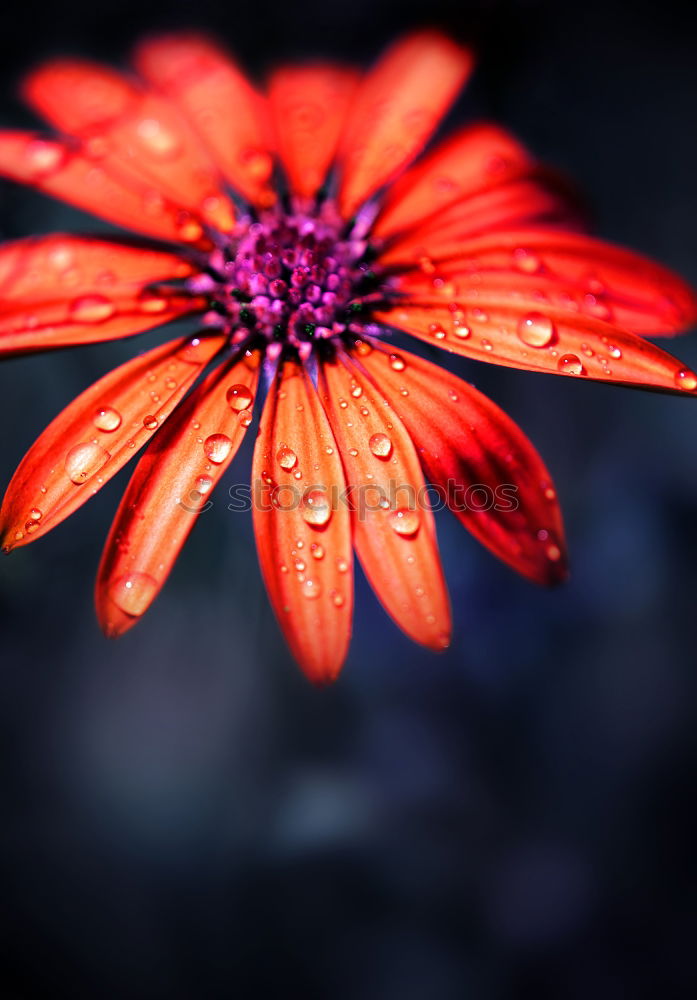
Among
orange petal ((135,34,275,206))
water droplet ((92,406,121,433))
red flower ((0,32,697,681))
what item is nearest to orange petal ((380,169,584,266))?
red flower ((0,32,697,681))

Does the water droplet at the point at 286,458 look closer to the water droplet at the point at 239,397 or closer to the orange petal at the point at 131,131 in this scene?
the water droplet at the point at 239,397

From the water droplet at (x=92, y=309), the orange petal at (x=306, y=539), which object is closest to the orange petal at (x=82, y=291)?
the water droplet at (x=92, y=309)

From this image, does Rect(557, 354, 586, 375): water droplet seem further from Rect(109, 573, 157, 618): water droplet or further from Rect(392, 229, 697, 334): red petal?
Rect(109, 573, 157, 618): water droplet

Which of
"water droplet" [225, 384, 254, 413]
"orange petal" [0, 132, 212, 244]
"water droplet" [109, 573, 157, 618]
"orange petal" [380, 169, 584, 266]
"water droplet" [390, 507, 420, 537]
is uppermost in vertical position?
"orange petal" [0, 132, 212, 244]

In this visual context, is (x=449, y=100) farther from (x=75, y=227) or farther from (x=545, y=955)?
(x=545, y=955)

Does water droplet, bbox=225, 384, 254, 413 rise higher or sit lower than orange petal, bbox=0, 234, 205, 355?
lower

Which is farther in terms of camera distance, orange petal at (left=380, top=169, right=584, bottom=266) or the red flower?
orange petal at (left=380, top=169, right=584, bottom=266)
